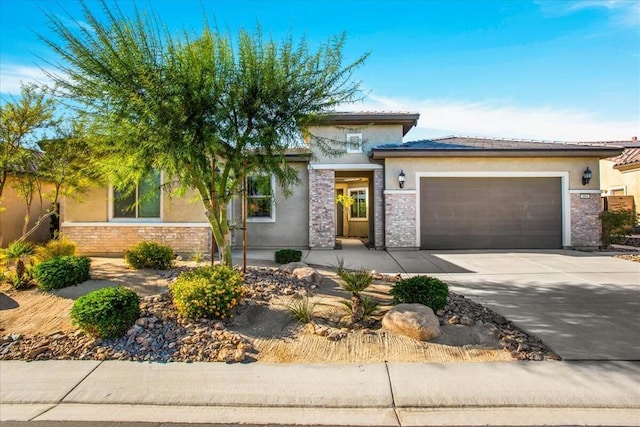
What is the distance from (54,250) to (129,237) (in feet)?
10.4

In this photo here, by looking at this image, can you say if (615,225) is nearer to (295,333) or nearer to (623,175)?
(623,175)

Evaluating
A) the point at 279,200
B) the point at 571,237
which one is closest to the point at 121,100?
the point at 279,200

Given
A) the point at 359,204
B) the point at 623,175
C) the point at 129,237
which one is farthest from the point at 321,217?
the point at 623,175

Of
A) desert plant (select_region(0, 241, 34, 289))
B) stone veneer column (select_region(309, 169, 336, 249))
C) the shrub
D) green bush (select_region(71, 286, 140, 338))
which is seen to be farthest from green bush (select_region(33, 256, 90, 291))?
stone veneer column (select_region(309, 169, 336, 249))

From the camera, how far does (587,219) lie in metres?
13.1

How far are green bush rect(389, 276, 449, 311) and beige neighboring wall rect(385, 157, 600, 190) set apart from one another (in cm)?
823

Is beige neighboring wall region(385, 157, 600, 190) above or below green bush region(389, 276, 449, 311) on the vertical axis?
above

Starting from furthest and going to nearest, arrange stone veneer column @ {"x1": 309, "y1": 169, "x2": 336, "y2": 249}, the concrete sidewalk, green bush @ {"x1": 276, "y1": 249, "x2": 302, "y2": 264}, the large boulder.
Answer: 1. stone veneer column @ {"x1": 309, "y1": 169, "x2": 336, "y2": 249}
2. green bush @ {"x1": 276, "y1": 249, "x2": 302, "y2": 264}
3. the large boulder
4. the concrete sidewalk

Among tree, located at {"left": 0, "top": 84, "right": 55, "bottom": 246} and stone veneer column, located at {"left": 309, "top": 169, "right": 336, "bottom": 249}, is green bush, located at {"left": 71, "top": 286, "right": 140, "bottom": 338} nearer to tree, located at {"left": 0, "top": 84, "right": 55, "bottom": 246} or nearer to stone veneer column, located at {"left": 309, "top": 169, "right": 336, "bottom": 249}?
tree, located at {"left": 0, "top": 84, "right": 55, "bottom": 246}

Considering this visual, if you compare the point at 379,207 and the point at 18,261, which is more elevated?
the point at 379,207

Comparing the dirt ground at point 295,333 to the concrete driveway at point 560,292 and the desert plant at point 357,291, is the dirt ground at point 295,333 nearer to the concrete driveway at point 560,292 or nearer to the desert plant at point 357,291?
the desert plant at point 357,291

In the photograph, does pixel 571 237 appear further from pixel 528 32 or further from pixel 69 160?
pixel 69 160

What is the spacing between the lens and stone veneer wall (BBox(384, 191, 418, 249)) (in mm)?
13258

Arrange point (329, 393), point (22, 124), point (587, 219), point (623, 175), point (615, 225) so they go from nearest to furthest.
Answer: point (329, 393) → point (22, 124) → point (615, 225) → point (587, 219) → point (623, 175)
